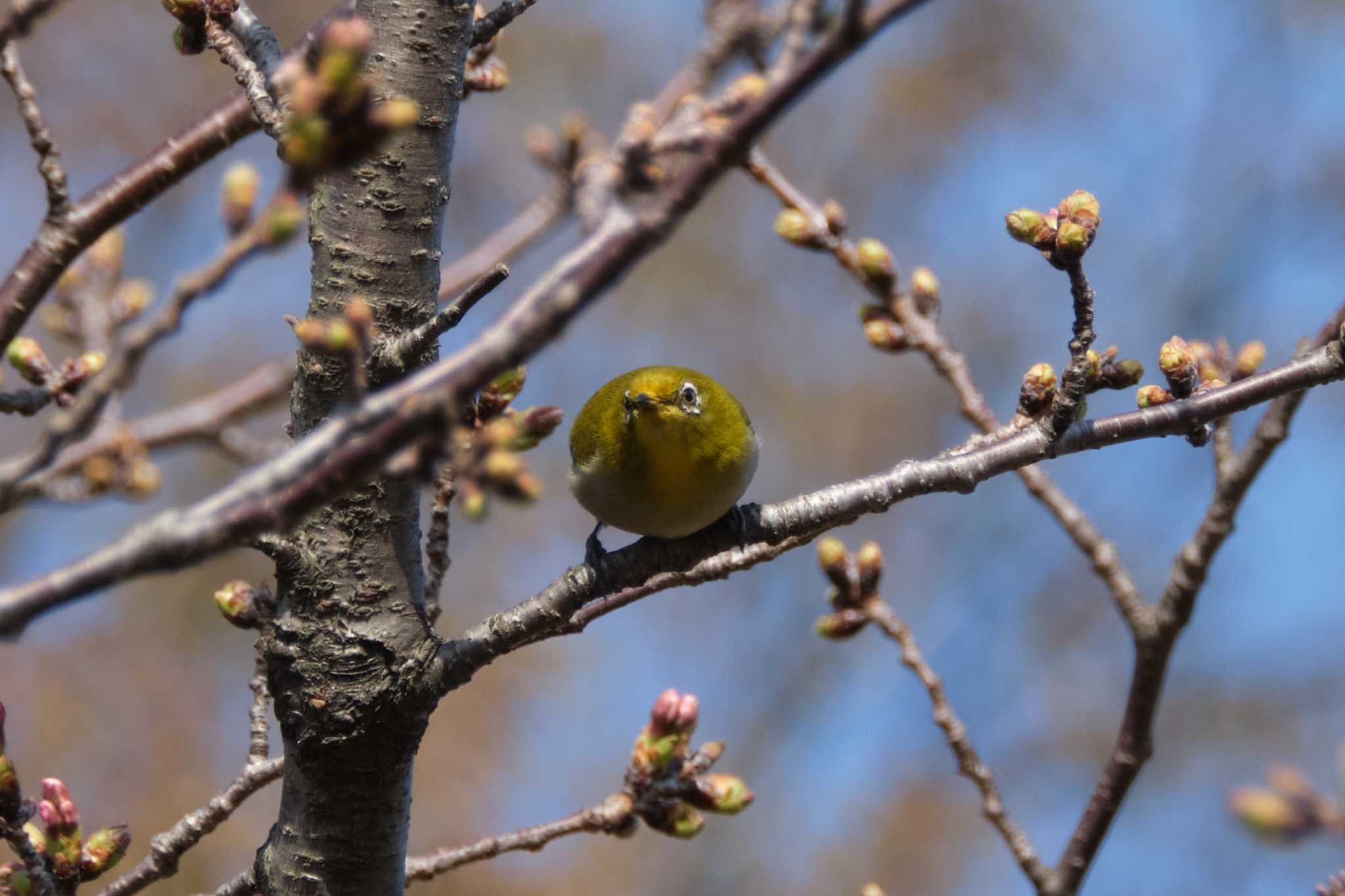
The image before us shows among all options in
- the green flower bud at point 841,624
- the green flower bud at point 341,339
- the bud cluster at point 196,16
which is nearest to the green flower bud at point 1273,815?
the green flower bud at point 341,339

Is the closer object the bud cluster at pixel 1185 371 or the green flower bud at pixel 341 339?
the green flower bud at pixel 341 339

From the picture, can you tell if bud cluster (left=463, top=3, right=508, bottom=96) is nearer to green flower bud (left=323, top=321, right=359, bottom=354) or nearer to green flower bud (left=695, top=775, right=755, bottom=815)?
green flower bud (left=323, top=321, right=359, bottom=354)

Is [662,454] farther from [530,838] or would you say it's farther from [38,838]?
[38,838]

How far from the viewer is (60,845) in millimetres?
2656

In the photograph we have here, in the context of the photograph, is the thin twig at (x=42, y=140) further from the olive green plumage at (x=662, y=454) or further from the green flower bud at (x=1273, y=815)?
the green flower bud at (x=1273, y=815)

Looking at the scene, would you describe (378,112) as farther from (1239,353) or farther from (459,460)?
(1239,353)

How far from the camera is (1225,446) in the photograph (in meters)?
3.18

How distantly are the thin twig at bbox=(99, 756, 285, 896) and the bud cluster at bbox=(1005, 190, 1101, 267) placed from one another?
6.71ft

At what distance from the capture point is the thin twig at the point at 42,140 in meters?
2.12

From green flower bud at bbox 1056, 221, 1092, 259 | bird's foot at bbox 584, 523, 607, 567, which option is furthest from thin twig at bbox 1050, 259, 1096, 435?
bird's foot at bbox 584, 523, 607, 567

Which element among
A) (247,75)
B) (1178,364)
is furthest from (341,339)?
(1178,364)

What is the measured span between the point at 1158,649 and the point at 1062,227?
3.68 ft

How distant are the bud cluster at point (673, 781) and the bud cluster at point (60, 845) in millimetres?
1237

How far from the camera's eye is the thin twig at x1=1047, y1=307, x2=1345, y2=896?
2898 mm
